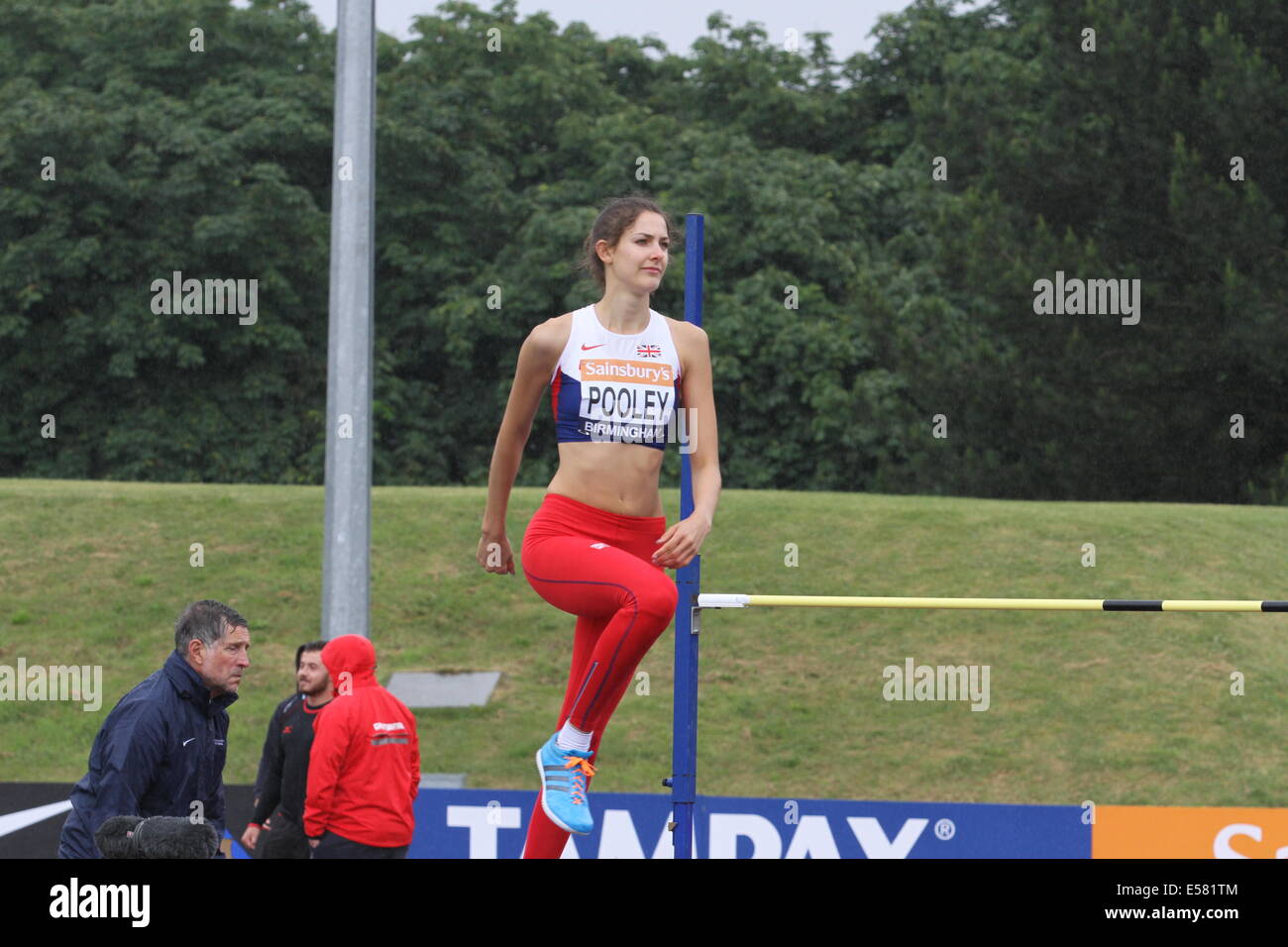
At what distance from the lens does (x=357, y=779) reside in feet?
27.1

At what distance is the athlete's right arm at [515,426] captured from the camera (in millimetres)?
5293

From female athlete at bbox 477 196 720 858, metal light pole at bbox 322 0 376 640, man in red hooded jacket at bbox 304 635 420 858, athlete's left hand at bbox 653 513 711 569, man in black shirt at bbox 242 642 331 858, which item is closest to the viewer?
athlete's left hand at bbox 653 513 711 569

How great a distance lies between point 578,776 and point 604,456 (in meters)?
1.01

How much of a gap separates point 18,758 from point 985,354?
54.0ft

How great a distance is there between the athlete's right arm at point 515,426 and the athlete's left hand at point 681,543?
52cm

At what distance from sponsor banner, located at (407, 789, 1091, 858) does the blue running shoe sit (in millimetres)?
4169

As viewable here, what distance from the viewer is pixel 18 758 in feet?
44.9

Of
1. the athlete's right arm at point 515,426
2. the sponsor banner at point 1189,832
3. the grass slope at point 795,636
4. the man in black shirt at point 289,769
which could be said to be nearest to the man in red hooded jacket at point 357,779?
the man in black shirt at point 289,769

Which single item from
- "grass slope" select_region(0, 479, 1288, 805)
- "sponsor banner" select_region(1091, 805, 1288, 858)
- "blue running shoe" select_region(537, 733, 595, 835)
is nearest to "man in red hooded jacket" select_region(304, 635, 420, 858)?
"blue running shoe" select_region(537, 733, 595, 835)

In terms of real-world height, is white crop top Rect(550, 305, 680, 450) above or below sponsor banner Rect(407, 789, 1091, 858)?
above

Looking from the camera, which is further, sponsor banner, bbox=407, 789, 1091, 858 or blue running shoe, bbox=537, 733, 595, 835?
sponsor banner, bbox=407, 789, 1091, 858

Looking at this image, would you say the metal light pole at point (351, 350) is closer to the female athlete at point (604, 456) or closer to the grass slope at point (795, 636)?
the grass slope at point (795, 636)

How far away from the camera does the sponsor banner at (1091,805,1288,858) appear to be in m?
9.30

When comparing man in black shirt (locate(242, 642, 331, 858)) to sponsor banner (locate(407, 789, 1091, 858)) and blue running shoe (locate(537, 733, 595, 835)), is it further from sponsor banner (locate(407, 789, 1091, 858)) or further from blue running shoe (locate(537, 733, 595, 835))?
blue running shoe (locate(537, 733, 595, 835))
